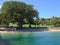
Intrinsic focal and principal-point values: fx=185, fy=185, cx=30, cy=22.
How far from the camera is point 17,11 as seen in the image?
65.2 m

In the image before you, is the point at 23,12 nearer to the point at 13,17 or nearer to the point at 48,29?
the point at 13,17

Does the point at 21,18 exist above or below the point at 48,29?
above

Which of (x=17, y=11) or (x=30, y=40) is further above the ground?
(x=17, y=11)

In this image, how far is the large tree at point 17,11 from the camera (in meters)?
64.8

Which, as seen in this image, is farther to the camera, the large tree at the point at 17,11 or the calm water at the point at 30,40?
the large tree at the point at 17,11

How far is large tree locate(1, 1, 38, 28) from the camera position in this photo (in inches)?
2549

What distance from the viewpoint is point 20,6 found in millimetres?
65188

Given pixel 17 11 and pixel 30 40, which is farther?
pixel 17 11

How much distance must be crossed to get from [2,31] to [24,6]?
1247 cm

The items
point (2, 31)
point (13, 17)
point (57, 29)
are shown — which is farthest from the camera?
point (57, 29)

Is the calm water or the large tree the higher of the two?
the large tree

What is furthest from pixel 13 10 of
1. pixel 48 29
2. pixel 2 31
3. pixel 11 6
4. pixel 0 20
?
pixel 48 29

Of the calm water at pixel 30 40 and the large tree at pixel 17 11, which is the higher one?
the large tree at pixel 17 11

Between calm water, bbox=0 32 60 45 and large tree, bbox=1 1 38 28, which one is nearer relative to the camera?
calm water, bbox=0 32 60 45
